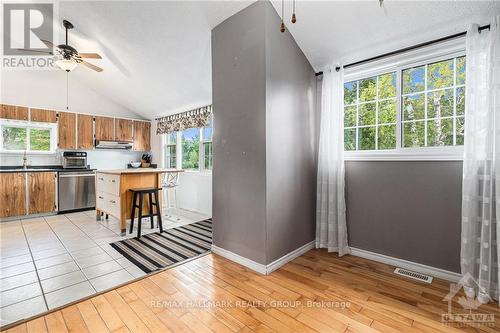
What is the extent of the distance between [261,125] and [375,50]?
154 centimetres

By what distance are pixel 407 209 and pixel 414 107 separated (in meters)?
1.08

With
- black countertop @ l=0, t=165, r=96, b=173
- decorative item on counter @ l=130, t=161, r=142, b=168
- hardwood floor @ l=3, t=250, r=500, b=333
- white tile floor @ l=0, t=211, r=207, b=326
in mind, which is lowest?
hardwood floor @ l=3, t=250, r=500, b=333

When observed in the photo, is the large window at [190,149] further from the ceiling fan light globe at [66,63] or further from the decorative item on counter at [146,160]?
the ceiling fan light globe at [66,63]

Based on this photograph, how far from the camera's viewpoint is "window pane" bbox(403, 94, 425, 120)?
2.39 meters

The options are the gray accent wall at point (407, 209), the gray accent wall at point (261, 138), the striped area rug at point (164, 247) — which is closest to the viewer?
the gray accent wall at point (407, 209)

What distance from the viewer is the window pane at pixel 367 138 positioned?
2.69 m

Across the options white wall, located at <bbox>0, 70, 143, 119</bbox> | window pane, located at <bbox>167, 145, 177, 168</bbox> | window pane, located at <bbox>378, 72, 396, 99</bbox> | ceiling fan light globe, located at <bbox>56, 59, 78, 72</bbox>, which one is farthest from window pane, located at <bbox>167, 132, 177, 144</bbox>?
window pane, located at <bbox>378, 72, 396, 99</bbox>

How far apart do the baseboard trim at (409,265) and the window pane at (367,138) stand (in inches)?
48.2

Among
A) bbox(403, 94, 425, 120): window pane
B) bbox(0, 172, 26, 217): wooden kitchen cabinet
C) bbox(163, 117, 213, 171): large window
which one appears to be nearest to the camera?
bbox(403, 94, 425, 120): window pane

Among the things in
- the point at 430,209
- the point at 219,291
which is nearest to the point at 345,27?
the point at 430,209

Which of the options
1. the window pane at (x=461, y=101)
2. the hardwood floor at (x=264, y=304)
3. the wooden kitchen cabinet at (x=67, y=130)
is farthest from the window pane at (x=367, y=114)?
the wooden kitchen cabinet at (x=67, y=130)

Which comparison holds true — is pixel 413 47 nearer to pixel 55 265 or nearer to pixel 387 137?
pixel 387 137

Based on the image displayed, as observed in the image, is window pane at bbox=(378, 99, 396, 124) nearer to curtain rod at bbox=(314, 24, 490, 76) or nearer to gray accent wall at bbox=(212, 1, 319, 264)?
curtain rod at bbox=(314, 24, 490, 76)

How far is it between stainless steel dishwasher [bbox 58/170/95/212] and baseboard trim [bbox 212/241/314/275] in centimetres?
386
